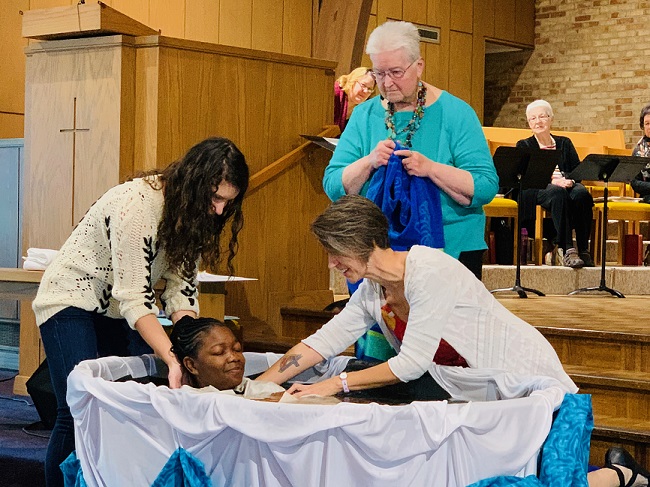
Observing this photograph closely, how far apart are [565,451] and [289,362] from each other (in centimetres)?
91

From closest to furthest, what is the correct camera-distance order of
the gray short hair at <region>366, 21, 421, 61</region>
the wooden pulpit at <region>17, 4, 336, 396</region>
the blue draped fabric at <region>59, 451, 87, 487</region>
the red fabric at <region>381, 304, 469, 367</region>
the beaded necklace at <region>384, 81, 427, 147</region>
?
1. the blue draped fabric at <region>59, 451, 87, 487</region>
2. the red fabric at <region>381, 304, 469, 367</region>
3. the gray short hair at <region>366, 21, 421, 61</region>
4. the beaded necklace at <region>384, 81, 427, 147</region>
5. the wooden pulpit at <region>17, 4, 336, 396</region>

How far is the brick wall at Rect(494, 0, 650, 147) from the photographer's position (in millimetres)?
11266

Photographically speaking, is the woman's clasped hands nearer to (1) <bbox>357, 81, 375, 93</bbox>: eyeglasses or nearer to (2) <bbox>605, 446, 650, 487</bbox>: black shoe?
(2) <bbox>605, 446, 650, 487</bbox>: black shoe

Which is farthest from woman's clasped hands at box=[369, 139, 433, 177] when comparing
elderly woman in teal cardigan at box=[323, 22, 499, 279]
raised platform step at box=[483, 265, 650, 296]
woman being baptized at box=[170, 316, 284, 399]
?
raised platform step at box=[483, 265, 650, 296]

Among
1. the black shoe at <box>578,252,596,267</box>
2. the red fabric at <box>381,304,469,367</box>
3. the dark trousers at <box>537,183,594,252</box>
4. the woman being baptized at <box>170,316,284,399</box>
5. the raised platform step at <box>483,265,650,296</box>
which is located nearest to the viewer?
the woman being baptized at <box>170,316,284,399</box>

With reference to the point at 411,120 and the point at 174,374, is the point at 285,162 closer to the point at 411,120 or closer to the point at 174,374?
the point at 411,120

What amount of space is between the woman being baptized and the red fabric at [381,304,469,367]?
0.36 metres

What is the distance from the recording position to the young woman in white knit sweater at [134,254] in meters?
2.79

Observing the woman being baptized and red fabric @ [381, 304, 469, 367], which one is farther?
red fabric @ [381, 304, 469, 367]

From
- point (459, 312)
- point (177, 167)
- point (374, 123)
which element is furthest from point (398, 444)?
point (374, 123)

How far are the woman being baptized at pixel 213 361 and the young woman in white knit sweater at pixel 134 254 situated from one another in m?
0.10

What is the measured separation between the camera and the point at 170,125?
4777mm

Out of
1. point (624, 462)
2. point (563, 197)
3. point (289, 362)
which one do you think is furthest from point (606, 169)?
point (289, 362)

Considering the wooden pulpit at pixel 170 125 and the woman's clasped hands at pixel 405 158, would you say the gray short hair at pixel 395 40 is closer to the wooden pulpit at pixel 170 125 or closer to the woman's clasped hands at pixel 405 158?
the woman's clasped hands at pixel 405 158
